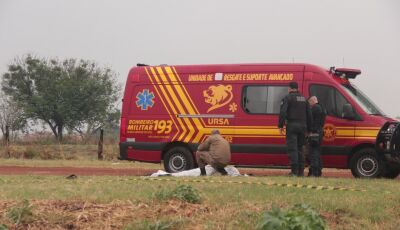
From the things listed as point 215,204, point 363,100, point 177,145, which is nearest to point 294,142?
point 363,100

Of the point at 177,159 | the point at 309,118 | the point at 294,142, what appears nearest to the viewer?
the point at 294,142

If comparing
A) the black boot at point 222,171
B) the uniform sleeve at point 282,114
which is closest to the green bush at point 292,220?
the uniform sleeve at point 282,114

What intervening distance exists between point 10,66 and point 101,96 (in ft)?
27.1

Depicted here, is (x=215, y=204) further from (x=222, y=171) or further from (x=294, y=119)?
(x=222, y=171)

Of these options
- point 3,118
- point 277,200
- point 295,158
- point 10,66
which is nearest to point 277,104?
point 295,158

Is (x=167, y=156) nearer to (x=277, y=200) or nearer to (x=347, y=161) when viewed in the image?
(x=347, y=161)

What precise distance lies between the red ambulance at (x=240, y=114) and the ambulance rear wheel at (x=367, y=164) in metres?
0.02

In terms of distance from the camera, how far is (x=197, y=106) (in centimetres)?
1227

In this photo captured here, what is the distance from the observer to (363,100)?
11570 mm

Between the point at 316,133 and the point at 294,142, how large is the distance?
56 cm

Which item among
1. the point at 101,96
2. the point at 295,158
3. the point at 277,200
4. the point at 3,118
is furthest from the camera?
the point at 101,96

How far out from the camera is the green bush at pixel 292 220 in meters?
4.93

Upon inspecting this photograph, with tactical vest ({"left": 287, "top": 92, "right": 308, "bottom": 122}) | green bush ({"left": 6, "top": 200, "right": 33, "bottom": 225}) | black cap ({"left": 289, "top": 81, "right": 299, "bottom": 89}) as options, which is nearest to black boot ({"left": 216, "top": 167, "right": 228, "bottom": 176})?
tactical vest ({"left": 287, "top": 92, "right": 308, "bottom": 122})

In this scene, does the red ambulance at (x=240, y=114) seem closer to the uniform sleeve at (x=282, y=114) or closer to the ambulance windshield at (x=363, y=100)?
the ambulance windshield at (x=363, y=100)
